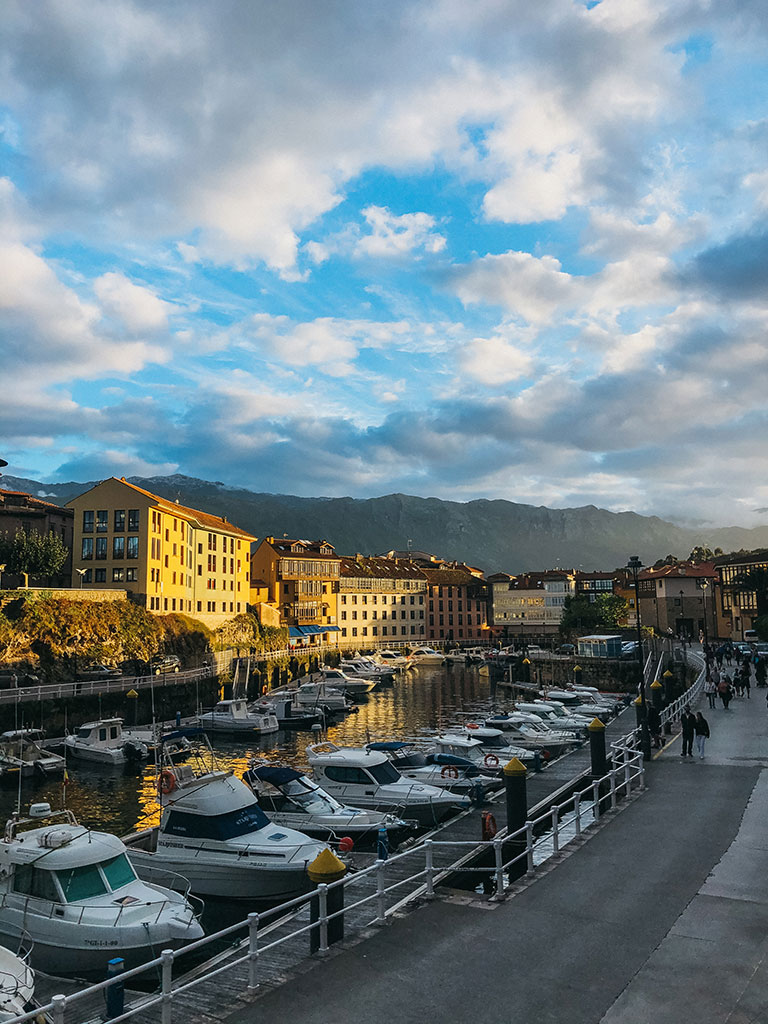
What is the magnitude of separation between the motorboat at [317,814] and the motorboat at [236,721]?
28.5 meters

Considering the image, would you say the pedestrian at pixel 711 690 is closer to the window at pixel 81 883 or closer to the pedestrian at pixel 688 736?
the pedestrian at pixel 688 736

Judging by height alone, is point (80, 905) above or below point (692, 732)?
below

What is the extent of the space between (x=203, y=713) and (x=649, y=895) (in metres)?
52.8

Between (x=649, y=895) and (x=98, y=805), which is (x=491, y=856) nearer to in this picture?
(x=649, y=895)

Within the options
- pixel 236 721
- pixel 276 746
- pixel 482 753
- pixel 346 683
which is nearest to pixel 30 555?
pixel 236 721

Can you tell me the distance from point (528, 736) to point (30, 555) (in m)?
51.9

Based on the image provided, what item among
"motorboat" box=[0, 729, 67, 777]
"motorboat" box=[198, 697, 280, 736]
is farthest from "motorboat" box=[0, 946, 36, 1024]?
"motorboat" box=[198, 697, 280, 736]

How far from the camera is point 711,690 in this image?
48.1m

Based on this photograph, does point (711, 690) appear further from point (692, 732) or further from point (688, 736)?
point (688, 736)

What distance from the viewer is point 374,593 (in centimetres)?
14712

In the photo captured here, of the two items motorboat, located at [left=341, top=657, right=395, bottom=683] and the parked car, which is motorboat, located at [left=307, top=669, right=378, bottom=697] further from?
the parked car

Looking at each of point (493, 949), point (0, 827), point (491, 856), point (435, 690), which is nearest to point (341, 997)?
point (493, 949)

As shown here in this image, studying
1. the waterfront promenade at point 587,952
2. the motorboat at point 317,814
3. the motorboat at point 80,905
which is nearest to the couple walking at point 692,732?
the waterfront promenade at point 587,952

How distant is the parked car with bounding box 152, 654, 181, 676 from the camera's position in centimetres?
6919
